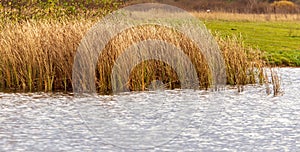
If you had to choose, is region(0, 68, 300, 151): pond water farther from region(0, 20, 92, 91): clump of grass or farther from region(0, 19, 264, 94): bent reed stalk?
region(0, 20, 92, 91): clump of grass

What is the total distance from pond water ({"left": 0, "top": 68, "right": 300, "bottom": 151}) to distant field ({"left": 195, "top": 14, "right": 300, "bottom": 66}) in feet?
16.6

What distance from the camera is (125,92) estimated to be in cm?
1162

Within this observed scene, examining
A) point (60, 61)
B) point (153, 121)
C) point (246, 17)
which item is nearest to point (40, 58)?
point (60, 61)

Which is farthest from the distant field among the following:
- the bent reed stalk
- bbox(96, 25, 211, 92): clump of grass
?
the bent reed stalk

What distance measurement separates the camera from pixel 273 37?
985 inches

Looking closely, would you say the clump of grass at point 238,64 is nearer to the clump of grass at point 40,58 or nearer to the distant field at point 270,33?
the distant field at point 270,33

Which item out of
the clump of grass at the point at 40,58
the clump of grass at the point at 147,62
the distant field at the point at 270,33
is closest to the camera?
the clump of grass at the point at 147,62

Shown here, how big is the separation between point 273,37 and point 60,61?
14.6m

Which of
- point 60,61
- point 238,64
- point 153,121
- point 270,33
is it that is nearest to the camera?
point 153,121

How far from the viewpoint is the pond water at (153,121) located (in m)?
7.39

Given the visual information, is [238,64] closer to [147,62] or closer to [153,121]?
[147,62]

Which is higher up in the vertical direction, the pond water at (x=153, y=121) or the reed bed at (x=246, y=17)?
the reed bed at (x=246, y=17)

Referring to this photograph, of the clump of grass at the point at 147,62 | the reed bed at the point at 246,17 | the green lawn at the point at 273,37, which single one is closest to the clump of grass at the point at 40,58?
the clump of grass at the point at 147,62

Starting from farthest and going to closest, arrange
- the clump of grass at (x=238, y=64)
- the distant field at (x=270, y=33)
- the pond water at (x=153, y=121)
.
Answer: the distant field at (x=270, y=33) < the clump of grass at (x=238, y=64) < the pond water at (x=153, y=121)
